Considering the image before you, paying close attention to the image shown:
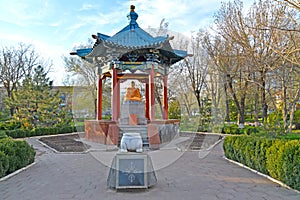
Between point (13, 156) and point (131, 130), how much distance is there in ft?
18.7

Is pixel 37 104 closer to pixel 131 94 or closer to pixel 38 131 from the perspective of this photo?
pixel 38 131

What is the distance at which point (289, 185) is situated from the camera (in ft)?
15.4

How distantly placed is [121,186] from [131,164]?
1.31 feet

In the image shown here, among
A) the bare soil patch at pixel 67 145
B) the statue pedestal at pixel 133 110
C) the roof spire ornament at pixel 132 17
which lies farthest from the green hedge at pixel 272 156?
the roof spire ornament at pixel 132 17

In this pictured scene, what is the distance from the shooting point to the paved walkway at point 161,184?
4.29m

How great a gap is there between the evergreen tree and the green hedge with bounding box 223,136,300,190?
1331cm

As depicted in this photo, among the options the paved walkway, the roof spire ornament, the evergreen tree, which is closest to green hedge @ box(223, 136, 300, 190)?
the paved walkway

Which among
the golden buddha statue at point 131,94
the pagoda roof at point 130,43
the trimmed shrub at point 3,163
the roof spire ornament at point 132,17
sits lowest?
the trimmed shrub at point 3,163

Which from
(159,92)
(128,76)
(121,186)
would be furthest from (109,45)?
(159,92)

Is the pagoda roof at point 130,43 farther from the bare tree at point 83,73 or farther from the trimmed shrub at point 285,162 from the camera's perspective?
the trimmed shrub at point 285,162

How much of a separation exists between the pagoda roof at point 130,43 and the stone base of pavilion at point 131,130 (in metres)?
2.99

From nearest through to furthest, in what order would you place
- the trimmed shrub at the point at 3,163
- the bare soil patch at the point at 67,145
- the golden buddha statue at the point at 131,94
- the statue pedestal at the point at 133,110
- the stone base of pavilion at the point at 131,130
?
the trimmed shrub at the point at 3,163 → the bare soil patch at the point at 67,145 → the stone base of pavilion at the point at 131,130 → the statue pedestal at the point at 133,110 → the golden buddha statue at the point at 131,94

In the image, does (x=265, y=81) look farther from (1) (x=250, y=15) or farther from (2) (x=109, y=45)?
(2) (x=109, y=45)

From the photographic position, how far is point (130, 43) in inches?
438
